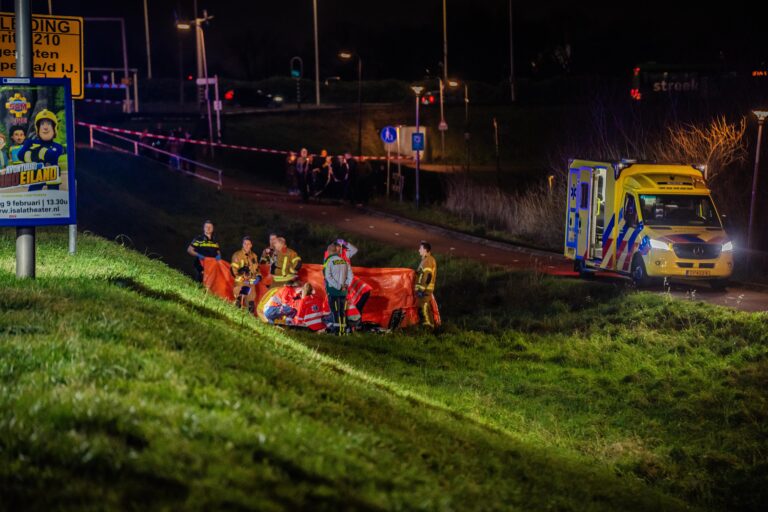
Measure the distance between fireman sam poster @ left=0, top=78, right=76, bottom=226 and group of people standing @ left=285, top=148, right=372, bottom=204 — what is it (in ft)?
96.2

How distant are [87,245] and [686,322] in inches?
400

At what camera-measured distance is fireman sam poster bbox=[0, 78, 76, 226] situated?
12102 millimetres

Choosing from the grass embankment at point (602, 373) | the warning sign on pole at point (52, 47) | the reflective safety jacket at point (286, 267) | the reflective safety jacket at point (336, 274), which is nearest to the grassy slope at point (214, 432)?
the grass embankment at point (602, 373)

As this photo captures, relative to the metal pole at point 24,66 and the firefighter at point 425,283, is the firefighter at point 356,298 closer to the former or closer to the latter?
the firefighter at point 425,283

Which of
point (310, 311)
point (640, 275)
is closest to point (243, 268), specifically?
point (310, 311)

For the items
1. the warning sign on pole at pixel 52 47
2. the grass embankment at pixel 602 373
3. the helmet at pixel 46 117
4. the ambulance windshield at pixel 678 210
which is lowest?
the grass embankment at pixel 602 373

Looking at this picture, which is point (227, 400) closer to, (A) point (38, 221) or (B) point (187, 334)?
(B) point (187, 334)

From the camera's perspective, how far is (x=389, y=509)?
19.9 feet

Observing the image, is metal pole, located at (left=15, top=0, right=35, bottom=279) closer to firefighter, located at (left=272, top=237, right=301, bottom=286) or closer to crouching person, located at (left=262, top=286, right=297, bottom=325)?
firefighter, located at (left=272, top=237, right=301, bottom=286)

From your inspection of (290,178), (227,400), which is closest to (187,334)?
(227,400)

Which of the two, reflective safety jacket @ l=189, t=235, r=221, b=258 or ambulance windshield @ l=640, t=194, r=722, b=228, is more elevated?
ambulance windshield @ l=640, t=194, r=722, b=228

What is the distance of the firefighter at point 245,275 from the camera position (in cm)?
1883

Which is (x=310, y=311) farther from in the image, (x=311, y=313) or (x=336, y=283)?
(x=336, y=283)

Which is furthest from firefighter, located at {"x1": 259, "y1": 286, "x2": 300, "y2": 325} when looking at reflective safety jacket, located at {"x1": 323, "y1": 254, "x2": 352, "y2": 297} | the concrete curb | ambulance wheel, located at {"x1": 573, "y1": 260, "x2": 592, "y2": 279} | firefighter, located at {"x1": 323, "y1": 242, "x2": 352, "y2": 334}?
the concrete curb
